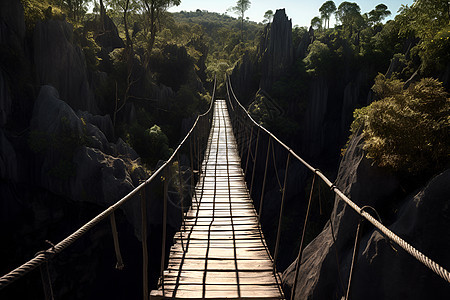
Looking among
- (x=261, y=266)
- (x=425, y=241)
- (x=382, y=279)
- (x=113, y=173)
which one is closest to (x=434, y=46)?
(x=425, y=241)

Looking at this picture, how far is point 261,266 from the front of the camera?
10.9 ft

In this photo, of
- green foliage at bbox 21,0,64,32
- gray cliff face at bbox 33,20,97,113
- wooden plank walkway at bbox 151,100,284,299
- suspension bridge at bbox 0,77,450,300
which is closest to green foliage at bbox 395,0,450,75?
suspension bridge at bbox 0,77,450,300

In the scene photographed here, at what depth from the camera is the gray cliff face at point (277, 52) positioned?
2639 cm

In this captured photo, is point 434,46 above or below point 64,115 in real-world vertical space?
above

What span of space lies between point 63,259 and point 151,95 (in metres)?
12.7

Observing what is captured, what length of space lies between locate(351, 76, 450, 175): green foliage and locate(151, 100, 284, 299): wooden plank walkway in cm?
265

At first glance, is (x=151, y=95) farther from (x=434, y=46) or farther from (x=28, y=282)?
(x=434, y=46)

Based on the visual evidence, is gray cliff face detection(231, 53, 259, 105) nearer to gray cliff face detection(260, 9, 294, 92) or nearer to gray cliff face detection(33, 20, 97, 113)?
gray cliff face detection(260, 9, 294, 92)

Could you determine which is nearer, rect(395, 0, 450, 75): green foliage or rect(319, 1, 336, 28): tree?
rect(395, 0, 450, 75): green foliage

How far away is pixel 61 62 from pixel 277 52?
63.5 feet


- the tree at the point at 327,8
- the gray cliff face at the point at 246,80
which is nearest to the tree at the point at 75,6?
the gray cliff face at the point at 246,80

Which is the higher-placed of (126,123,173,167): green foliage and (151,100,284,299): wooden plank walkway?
(151,100,284,299): wooden plank walkway

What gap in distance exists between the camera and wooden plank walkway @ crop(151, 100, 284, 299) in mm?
2898

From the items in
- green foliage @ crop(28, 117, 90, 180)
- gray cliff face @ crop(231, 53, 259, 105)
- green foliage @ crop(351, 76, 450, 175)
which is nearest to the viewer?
green foliage @ crop(351, 76, 450, 175)
